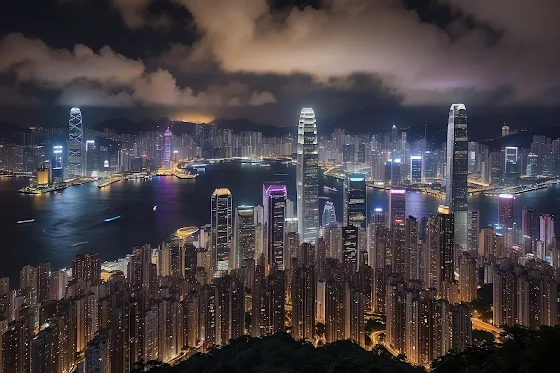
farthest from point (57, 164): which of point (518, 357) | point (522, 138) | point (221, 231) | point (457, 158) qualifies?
point (518, 357)

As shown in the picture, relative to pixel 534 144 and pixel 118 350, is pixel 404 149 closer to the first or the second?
pixel 534 144

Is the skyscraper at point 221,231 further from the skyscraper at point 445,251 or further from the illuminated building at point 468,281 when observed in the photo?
the illuminated building at point 468,281

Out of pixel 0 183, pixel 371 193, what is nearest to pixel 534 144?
pixel 371 193

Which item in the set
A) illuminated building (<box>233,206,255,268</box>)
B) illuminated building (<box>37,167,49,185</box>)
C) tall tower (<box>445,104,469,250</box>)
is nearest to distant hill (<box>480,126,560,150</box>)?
tall tower (<box>445,104,469,250</box>)

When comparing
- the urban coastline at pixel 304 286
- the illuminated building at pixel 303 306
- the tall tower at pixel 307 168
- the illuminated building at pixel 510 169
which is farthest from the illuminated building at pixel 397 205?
the illuminated building at pixel 510 169

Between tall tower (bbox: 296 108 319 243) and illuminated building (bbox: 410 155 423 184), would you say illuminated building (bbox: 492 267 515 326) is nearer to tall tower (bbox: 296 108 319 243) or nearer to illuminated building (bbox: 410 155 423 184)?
tall tower (bbox: 296 108 319 243)

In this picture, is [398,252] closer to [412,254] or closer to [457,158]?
[412,254]
